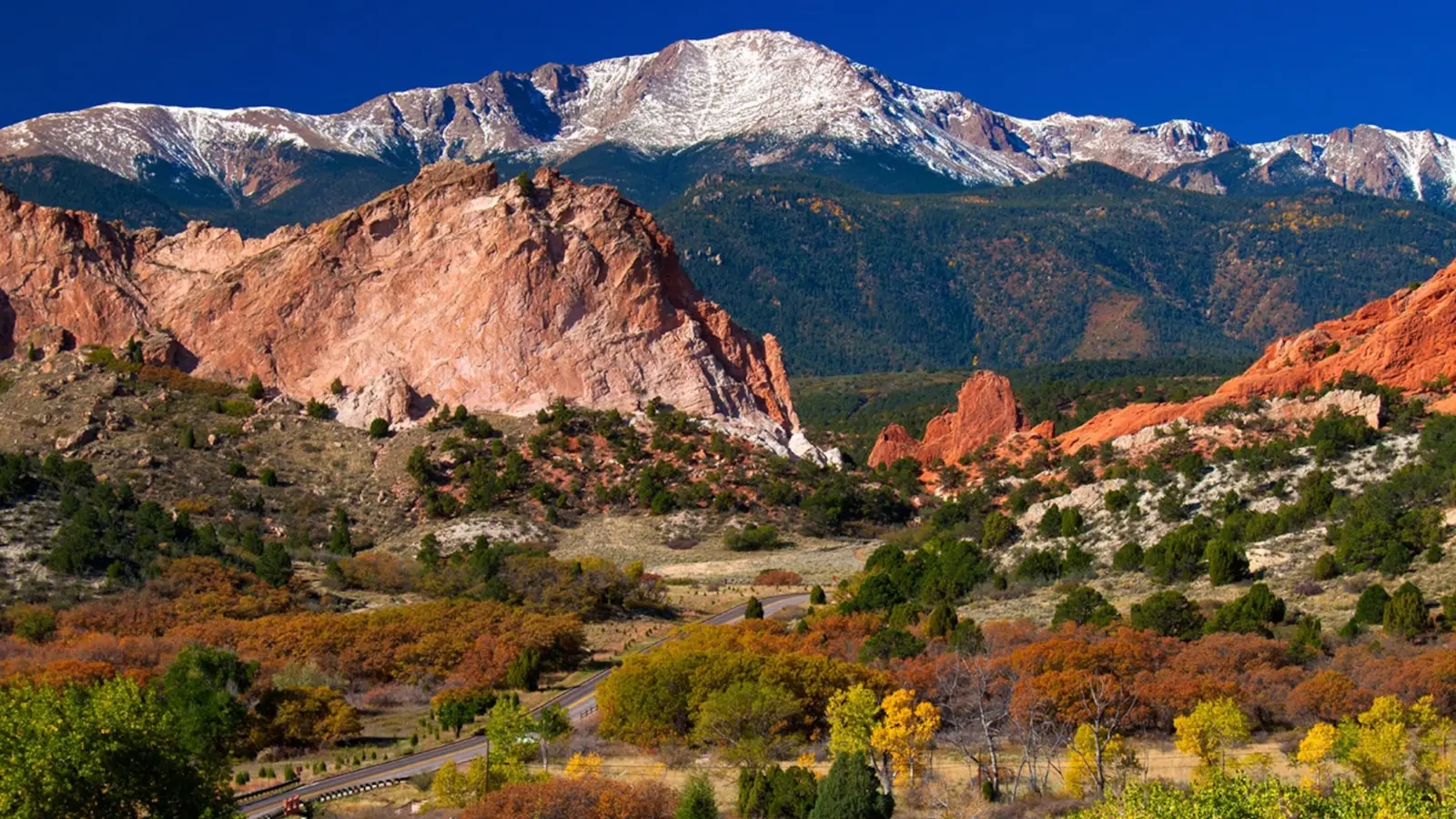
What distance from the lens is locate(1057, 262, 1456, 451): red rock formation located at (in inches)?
3034

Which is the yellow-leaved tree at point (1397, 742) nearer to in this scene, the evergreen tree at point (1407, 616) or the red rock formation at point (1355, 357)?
the evergreen tree at point (1407, 616)

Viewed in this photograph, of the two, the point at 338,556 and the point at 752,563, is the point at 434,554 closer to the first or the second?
the point at 338,556

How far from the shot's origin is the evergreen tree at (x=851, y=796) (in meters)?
31.2

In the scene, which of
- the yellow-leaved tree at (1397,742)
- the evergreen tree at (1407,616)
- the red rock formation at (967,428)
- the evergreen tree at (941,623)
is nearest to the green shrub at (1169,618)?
the evergreen tree at (1407,616)

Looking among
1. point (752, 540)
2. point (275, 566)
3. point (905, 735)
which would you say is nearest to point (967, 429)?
point (752, 540)

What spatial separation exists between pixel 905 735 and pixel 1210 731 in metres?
6.62

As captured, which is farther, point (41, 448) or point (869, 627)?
point (41, 448)

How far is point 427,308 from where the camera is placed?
9294cm

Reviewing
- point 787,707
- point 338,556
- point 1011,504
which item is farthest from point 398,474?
point 787,707

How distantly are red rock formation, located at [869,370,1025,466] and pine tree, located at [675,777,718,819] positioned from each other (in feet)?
225

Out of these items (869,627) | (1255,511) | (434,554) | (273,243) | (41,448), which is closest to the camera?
(869,627)

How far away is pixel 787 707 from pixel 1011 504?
39.6 m

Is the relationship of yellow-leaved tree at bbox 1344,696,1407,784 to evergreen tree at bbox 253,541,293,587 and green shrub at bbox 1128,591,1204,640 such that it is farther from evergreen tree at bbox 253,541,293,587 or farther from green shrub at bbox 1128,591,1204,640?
evergreen tree at bbox 253,541,293,587

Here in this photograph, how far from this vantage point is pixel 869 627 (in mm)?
52969
